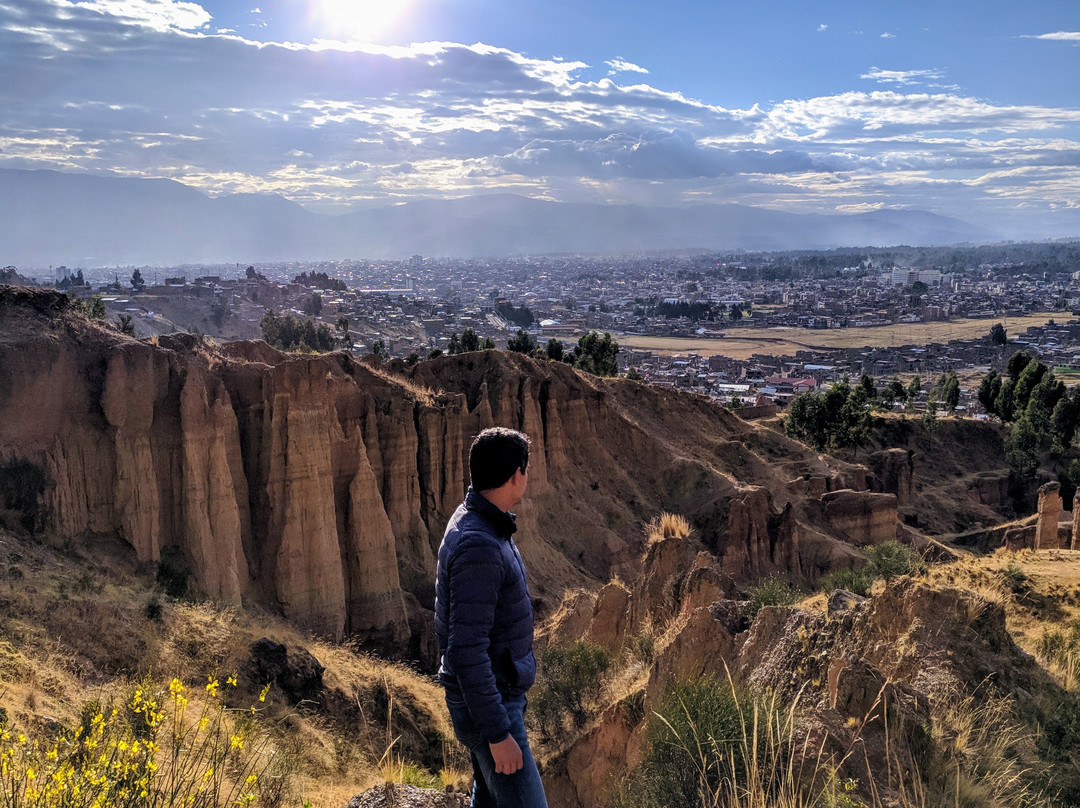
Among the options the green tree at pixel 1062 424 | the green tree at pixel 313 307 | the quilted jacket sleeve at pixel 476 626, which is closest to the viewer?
the quilted jacket sleeve at pixel 476 626

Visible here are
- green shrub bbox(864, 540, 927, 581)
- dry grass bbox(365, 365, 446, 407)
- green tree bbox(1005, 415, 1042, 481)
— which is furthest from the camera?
green tree bbox(1005, 415, 1042, 481)

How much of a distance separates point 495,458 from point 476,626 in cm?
93

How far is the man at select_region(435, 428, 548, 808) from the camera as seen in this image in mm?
4746

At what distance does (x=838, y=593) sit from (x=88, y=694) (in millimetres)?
10072

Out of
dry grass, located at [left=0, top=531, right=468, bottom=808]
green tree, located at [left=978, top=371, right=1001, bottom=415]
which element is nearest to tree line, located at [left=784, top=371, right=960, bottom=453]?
green tree, located at [left=978, top=371, right=1001, bottom=415]

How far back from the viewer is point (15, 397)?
20.6m

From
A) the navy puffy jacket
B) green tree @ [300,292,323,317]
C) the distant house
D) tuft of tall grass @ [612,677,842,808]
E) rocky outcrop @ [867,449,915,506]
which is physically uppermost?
green tree @ [300,292,323,317]

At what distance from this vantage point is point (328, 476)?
25.4 meters

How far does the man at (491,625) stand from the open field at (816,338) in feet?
479

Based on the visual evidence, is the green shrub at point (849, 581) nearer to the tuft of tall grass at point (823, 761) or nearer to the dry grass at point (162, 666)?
the dry grass at point (162, 666)

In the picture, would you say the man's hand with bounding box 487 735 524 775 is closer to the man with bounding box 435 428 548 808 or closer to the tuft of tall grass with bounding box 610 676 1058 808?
the man with bounding box 435 428 548 808

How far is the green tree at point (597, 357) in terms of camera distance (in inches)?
2586

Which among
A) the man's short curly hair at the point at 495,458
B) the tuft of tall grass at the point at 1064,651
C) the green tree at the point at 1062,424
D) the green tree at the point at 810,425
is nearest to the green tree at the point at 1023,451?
the green tree at the point at 1062,424

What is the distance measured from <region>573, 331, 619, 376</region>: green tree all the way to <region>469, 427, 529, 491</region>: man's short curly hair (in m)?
59.7
